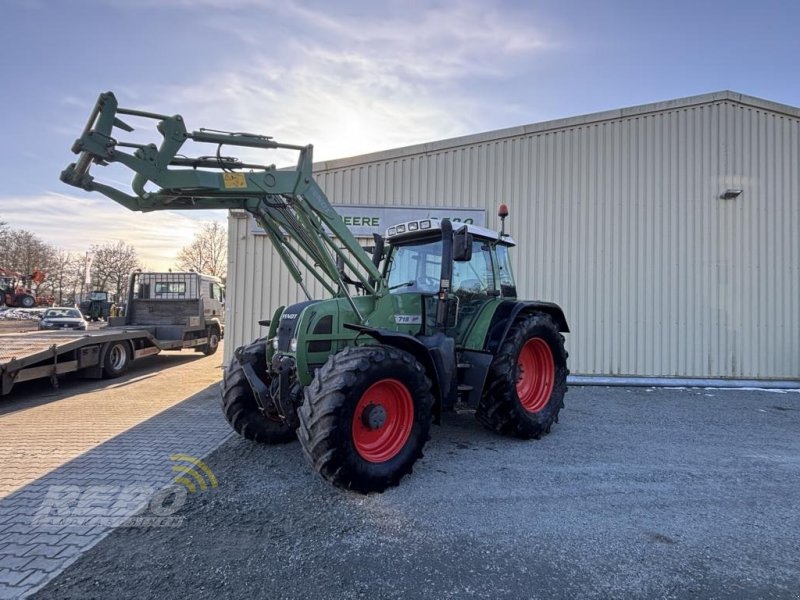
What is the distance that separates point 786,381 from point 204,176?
432 inches

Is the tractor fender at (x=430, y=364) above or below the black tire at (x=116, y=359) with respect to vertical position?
above

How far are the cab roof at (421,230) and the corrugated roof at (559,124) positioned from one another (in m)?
4.35

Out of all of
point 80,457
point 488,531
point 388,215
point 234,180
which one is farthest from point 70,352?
point 488,531

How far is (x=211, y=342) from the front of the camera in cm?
1345

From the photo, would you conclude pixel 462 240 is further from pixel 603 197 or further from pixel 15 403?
pixel 15 403

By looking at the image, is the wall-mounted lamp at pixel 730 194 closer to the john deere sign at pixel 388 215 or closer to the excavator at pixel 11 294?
the john deere sign at pixel 388 215

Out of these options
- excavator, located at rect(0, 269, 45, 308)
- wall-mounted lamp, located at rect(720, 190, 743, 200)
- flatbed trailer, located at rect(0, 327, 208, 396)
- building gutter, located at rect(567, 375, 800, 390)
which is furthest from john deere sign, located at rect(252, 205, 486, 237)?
excavator, located at rect(0, 269, 45, 308)

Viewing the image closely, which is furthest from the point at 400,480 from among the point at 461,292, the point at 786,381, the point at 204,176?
the point at 786,381

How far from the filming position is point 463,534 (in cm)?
301

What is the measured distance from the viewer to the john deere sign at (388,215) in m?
9.05

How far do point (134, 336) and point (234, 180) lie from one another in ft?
25.4

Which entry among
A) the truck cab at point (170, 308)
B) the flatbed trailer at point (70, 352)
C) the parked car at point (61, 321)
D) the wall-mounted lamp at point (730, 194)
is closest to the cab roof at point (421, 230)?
the flatbed trailer at point (70, 352)

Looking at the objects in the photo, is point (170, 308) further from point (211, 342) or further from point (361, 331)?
point (361, 331)

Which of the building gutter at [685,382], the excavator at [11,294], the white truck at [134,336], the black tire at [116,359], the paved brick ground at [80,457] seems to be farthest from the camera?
the excavator at [11,294]
